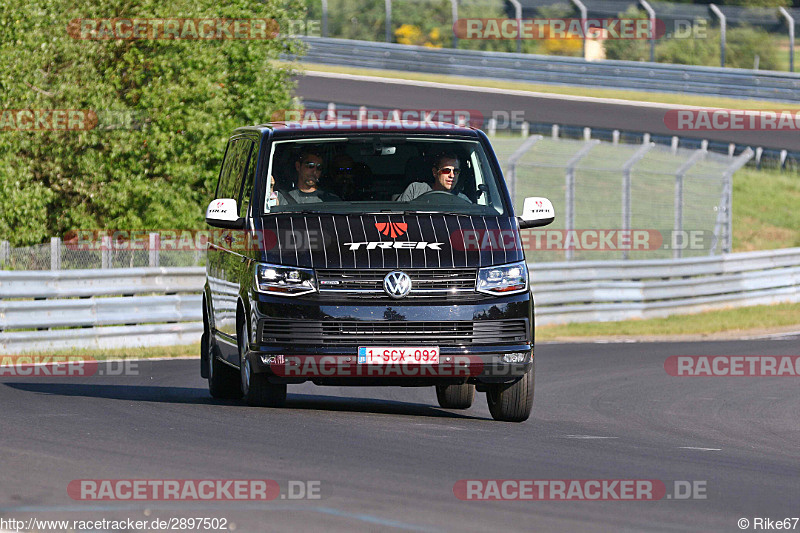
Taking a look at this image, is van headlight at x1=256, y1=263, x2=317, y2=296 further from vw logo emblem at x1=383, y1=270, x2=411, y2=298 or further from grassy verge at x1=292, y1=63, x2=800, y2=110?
grassy verge at x1=292, y1=63, x2=800, y2=110

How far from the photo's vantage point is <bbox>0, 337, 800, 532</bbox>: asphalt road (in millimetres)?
6527

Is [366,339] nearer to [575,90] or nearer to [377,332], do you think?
[377,332]

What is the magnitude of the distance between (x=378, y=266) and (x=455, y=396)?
258 centimetres

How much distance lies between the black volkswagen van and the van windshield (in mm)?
11

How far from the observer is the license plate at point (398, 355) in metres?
9.86

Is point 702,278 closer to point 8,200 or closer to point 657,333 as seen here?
point 657,333

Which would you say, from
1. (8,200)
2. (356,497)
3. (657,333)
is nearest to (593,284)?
(657,333)

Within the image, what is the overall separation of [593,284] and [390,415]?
45.6 ft

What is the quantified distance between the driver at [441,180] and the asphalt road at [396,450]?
163 centimetres

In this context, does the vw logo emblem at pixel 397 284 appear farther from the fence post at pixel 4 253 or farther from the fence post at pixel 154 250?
the fence post at pixel 154 250

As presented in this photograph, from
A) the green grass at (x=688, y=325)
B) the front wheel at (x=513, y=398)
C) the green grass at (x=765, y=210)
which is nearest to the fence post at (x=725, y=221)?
the green grass at (x=688, y=325)

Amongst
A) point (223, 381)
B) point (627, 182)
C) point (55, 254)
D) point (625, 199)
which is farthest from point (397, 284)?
point (625, 199)

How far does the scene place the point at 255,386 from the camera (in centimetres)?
1055

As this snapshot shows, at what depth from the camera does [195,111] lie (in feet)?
78.9
